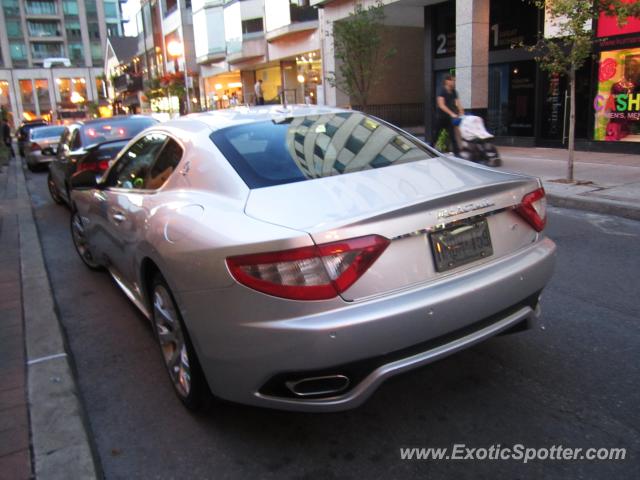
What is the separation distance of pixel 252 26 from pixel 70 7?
80.3 metres

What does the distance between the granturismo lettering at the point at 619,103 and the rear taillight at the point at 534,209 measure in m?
10.7

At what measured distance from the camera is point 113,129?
33.1 feet

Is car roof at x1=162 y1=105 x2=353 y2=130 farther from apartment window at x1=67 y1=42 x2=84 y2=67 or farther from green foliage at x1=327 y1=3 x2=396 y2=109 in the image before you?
apartment window at x1=67 y1=42 x2=84 y2=67

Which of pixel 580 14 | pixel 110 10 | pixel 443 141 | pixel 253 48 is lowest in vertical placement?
pixel 443 141

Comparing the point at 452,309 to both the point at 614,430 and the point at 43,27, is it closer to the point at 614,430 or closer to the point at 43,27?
the point at 614,430

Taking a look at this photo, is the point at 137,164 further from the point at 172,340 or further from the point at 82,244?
the point at 82,244

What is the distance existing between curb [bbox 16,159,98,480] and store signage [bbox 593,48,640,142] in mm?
12069

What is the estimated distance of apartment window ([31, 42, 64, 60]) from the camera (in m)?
99.8

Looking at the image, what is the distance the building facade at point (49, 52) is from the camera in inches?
3821

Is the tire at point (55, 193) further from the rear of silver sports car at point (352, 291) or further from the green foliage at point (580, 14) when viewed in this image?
the rear of silver sports car at point (352, 291)

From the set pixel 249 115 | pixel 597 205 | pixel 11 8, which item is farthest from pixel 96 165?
pixel 11 8

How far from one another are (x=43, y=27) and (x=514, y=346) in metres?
114

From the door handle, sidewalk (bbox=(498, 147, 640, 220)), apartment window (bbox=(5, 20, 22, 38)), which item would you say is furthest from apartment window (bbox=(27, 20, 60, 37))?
the door handle

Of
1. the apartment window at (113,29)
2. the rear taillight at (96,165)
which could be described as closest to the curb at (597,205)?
the rear taillight at (96,165)
